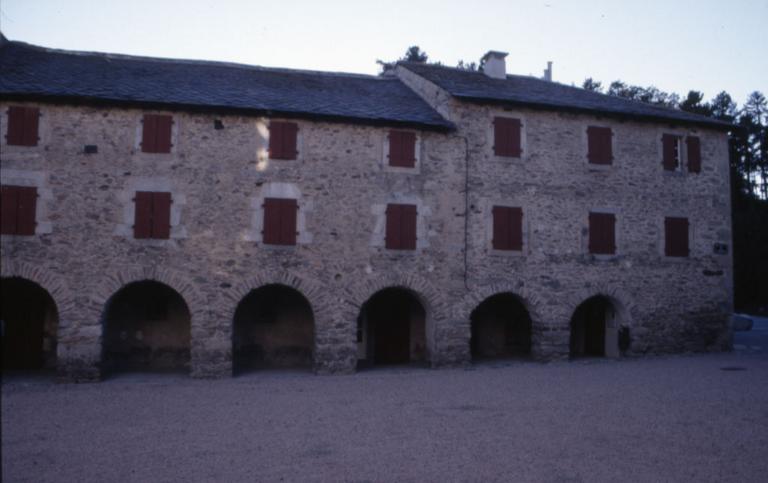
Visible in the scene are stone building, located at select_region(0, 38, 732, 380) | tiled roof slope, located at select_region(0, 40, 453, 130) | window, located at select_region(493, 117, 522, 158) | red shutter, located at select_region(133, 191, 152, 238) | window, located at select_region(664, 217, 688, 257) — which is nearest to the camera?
stone building, located at select_region(0, 38, 732, 380)

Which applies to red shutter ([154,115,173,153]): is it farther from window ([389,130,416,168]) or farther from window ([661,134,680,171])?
window ([661,134,680,171])

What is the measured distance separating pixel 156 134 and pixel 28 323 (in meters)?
6.25

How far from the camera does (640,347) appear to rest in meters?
16.6

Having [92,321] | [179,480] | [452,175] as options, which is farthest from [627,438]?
[92,321]

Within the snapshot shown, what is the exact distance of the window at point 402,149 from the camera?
49.9ft

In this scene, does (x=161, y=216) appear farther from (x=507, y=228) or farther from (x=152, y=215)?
(x=507, y=228)

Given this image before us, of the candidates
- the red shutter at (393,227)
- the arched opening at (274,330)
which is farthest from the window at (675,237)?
the arched opening at (274,330)

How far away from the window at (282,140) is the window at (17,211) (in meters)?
5.70

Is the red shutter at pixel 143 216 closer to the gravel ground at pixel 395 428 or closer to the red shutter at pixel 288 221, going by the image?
the red shutter at pixel 288 221

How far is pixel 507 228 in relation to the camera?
1577cm

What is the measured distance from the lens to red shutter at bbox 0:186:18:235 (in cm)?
1303

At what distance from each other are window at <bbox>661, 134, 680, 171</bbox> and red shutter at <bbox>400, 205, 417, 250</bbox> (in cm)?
834

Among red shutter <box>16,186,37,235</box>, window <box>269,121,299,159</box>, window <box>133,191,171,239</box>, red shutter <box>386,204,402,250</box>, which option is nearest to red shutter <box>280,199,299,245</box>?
window <box>269,121,299,159</box>

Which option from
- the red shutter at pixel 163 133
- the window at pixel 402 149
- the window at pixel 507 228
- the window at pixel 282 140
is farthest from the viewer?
the window at pixel 507 228
